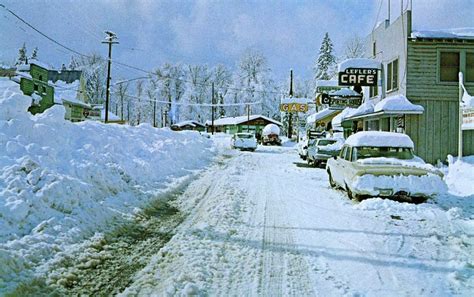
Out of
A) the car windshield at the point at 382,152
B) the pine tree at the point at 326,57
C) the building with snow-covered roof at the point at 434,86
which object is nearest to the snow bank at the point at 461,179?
the car windshield at the point at 382,152

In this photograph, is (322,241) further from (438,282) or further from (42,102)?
(42,102)

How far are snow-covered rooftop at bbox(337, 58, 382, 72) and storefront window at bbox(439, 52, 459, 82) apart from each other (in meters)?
3.60

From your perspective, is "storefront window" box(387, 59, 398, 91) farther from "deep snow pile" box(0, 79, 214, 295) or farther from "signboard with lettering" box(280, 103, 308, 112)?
"signboard with lettering" box(280, 103, 308, 112)

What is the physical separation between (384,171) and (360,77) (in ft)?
43.6

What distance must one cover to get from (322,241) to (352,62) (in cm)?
1687

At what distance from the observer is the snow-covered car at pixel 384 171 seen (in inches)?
376

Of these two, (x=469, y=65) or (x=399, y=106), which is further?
(x=469, y=65)

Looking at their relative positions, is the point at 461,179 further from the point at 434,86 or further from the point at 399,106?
the point at 434,86

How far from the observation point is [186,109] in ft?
339

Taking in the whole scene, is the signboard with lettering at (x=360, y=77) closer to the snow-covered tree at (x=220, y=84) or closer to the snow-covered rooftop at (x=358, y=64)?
the snow-covered rooftop at (x=358, y=64)

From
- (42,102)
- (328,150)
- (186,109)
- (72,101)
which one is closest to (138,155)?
(328,150)

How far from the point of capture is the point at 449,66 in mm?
18875

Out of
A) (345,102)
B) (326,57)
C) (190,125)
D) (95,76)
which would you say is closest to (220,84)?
(190,125)

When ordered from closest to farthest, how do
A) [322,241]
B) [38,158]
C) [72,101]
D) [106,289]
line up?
[106,289]
[322,241]
[38,158]
[72,101]
